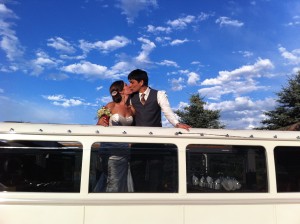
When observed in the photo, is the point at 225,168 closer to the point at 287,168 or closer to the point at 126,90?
the point at 287,168

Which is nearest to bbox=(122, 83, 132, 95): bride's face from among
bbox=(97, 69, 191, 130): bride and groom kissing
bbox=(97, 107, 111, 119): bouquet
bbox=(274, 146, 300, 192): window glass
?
bbox=(97, 69, 191, 130): bride and groom kissing

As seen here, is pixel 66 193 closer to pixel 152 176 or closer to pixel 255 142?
pixel 152 176

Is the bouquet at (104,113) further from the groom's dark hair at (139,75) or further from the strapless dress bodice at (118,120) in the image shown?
the groom's dark hair at (139,75)

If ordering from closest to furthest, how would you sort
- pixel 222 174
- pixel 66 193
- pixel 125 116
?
1. pixel 66 193
2. pixel 222 174
3. pixel 125 116

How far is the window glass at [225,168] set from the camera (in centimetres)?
524

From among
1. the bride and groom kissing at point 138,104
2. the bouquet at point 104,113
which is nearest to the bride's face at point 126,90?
the bride and groom kissing at point 138,104

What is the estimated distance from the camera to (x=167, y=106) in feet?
19.2

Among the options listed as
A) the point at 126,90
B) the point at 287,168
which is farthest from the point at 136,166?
the point at 287,168

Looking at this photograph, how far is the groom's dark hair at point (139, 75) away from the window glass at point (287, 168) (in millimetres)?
2261

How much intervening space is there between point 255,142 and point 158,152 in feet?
4.72

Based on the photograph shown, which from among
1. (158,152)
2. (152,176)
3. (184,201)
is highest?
(158,152)

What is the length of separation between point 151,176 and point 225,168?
3.54 ft

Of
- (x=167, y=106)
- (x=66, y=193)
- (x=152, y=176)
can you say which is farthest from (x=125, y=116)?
(x=66, y=193)

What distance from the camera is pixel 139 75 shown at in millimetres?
6082
